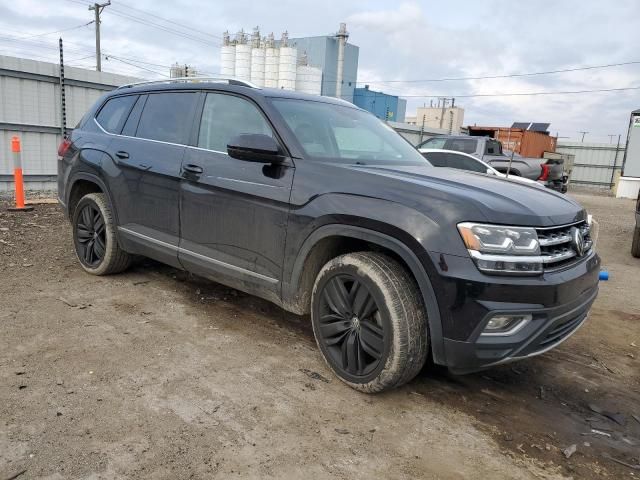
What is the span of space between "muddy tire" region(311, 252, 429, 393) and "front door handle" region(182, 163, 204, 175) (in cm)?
129

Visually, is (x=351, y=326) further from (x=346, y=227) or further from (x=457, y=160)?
(x=457, y=160)

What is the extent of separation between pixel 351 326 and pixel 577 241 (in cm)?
142

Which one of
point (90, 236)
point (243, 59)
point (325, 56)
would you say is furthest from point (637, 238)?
point (325, 56)

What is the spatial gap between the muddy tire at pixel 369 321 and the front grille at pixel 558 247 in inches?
27.6

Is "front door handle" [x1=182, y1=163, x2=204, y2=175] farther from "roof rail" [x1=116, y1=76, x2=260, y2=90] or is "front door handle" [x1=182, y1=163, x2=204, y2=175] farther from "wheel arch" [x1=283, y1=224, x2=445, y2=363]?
"wheel arch" [x1=283, y1=224, x2=445, y2=363]

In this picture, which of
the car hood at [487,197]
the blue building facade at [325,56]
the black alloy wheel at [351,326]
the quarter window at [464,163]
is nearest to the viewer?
the car hood at [487,197]

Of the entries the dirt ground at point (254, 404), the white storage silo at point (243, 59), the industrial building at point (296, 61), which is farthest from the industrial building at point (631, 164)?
the white storage silo at point (243, 59)

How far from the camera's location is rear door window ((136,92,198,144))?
13.3ft

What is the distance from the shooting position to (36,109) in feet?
33.1

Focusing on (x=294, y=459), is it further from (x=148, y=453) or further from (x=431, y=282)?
(x=431, y=282)

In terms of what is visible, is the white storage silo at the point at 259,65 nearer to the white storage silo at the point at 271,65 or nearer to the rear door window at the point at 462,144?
the white storage silo at the point at 271,65

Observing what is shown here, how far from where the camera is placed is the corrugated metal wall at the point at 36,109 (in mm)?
9648

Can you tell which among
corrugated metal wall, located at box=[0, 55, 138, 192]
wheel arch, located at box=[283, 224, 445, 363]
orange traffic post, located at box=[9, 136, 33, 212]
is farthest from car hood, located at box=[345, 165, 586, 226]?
corrugated metal wall, located at box=[0, 55, 138, 192]

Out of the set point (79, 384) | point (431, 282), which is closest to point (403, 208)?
point (431, 282)
